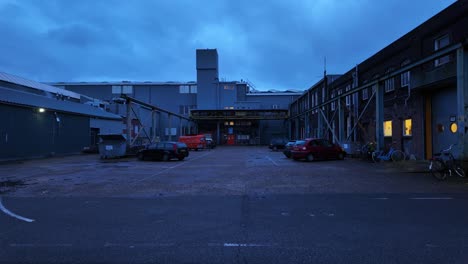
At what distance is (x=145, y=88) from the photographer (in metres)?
66.4

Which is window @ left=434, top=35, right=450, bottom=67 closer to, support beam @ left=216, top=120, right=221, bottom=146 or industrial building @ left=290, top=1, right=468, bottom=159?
industrial building @ left=290, top=1, right=468, bottom=159

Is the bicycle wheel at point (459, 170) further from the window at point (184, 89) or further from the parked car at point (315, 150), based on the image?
the window at point (184, 89)

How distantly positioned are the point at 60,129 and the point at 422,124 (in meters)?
29.3

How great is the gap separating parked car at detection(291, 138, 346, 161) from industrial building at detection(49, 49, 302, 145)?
33327 mm

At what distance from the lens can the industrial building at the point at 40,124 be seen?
25.6 m

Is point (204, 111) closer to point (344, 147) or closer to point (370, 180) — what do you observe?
point (344, 147)

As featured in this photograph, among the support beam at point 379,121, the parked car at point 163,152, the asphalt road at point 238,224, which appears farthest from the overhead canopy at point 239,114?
the asphalt road at point 238,224

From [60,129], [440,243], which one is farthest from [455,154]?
[60,129]

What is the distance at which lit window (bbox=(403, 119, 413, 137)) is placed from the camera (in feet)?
68.6

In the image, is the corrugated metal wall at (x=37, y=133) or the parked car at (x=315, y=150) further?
the corrugated metal wall at (x=37, y=133)

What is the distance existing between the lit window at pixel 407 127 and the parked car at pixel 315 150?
4160 mm

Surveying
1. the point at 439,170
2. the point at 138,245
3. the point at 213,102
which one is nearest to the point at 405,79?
the point at 439,170

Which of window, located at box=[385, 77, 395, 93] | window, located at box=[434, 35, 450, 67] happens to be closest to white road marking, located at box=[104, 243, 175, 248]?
window, located at box=[434, 35, 450, 67]

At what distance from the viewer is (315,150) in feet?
75.0
